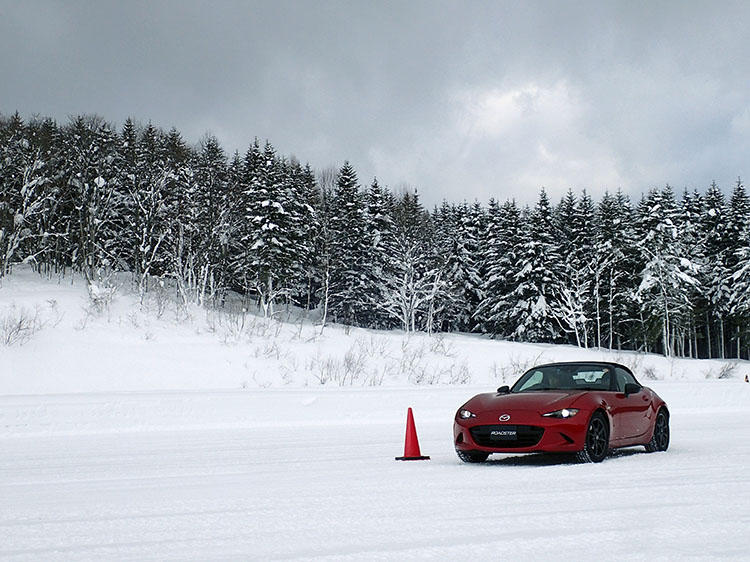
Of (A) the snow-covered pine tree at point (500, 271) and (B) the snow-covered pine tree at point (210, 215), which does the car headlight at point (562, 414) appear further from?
(A) the snow-covered pine tree at point (500, 271)

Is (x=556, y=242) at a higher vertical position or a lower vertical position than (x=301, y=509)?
higher

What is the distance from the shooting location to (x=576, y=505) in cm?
697

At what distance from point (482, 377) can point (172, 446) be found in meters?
25.1

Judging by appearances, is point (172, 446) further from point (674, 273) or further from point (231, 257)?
point (674, 273)

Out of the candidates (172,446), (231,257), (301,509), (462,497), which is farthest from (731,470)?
(231,257)

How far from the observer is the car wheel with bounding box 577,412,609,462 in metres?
10.3

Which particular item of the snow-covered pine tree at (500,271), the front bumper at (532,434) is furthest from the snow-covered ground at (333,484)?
the snow-covered pine tree at (500,271)

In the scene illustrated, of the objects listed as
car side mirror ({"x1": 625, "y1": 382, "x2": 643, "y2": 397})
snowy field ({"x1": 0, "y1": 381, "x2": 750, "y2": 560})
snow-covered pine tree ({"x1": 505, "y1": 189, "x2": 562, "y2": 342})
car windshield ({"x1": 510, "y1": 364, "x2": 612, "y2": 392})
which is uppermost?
snow-covered pine tree ({"x1": 505, "y1": 189, "x2": 562, "y2": 342})

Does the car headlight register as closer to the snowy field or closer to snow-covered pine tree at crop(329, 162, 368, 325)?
the snowy field

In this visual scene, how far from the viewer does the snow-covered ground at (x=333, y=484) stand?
5.45 metres

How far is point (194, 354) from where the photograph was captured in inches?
1407

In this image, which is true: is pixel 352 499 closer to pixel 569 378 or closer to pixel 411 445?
pixel 411 445

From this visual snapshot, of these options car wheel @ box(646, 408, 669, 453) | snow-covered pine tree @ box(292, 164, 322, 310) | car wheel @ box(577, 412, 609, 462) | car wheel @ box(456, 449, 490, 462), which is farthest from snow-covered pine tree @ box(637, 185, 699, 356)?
car wheel @ box(456, 449, 490, 462)

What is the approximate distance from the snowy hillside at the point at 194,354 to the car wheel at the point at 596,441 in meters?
17.7
